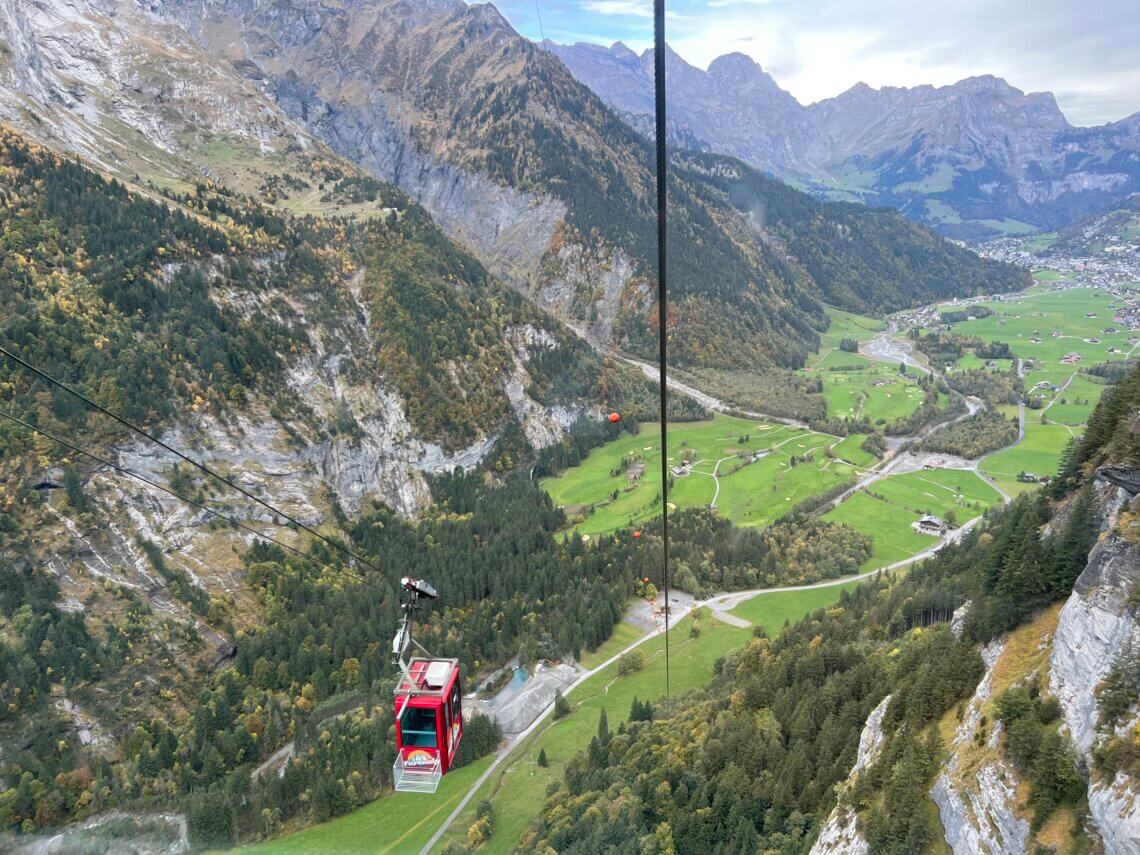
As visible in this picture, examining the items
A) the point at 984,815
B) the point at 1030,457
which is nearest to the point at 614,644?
the point at 984,815

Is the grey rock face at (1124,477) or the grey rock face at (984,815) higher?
the grey rock face at (1124,477)

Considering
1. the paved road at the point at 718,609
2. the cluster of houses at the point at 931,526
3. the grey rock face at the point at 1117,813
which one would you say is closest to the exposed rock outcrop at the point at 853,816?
the grey rock face at the point at 1117,813

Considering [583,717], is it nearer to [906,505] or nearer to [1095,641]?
[1095,641]

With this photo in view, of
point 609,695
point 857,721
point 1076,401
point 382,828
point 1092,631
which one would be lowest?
point 382,828

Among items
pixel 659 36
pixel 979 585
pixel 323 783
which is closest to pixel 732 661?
pixel 979 585

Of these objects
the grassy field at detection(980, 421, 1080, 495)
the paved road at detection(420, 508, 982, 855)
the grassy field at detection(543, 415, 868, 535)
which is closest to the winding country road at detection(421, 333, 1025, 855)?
the paved road at detection(420, 508, 982, 855)

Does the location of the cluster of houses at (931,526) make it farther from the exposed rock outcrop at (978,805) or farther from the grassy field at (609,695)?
the exposed rock outcrop at (978,805)
